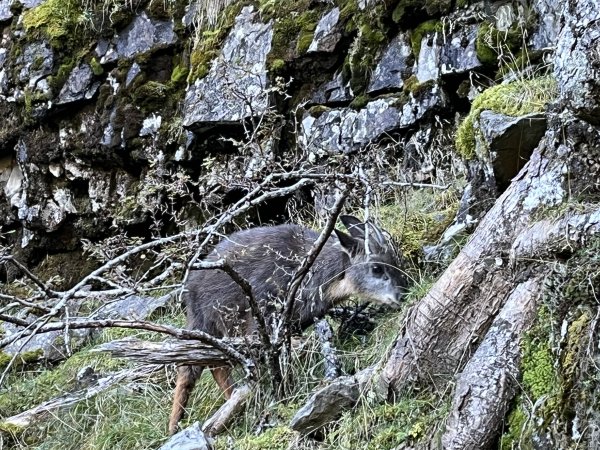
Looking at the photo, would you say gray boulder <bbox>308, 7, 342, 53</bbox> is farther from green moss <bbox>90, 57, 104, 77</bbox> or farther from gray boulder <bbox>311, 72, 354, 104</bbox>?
green moss <bbox>90, 57, 104, 77</bbox>

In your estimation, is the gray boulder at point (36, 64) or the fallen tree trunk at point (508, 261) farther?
the gray boulder at point (36, 64)

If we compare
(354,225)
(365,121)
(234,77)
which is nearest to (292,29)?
(234,77)

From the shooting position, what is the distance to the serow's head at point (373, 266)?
6.26 metres

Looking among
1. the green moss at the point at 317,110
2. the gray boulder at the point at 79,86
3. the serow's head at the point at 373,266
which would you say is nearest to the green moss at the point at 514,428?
the serow's head at the point at 373,266

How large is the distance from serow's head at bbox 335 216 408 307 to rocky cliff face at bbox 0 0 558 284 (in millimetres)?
856

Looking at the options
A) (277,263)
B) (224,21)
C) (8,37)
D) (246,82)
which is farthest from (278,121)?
(8,37)

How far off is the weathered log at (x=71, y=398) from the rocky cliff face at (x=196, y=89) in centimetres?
132

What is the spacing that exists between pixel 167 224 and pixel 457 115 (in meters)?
3.69

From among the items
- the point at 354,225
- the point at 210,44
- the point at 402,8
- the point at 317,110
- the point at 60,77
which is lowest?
the point at 354,225

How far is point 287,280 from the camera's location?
6.44 meters

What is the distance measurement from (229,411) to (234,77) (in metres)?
4.21

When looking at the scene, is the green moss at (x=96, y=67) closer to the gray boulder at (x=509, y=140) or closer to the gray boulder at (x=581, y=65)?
the gray boulder at (x=509, y=140)

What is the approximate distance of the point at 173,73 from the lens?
9656 mm

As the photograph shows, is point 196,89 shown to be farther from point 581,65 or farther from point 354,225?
point 581,65
